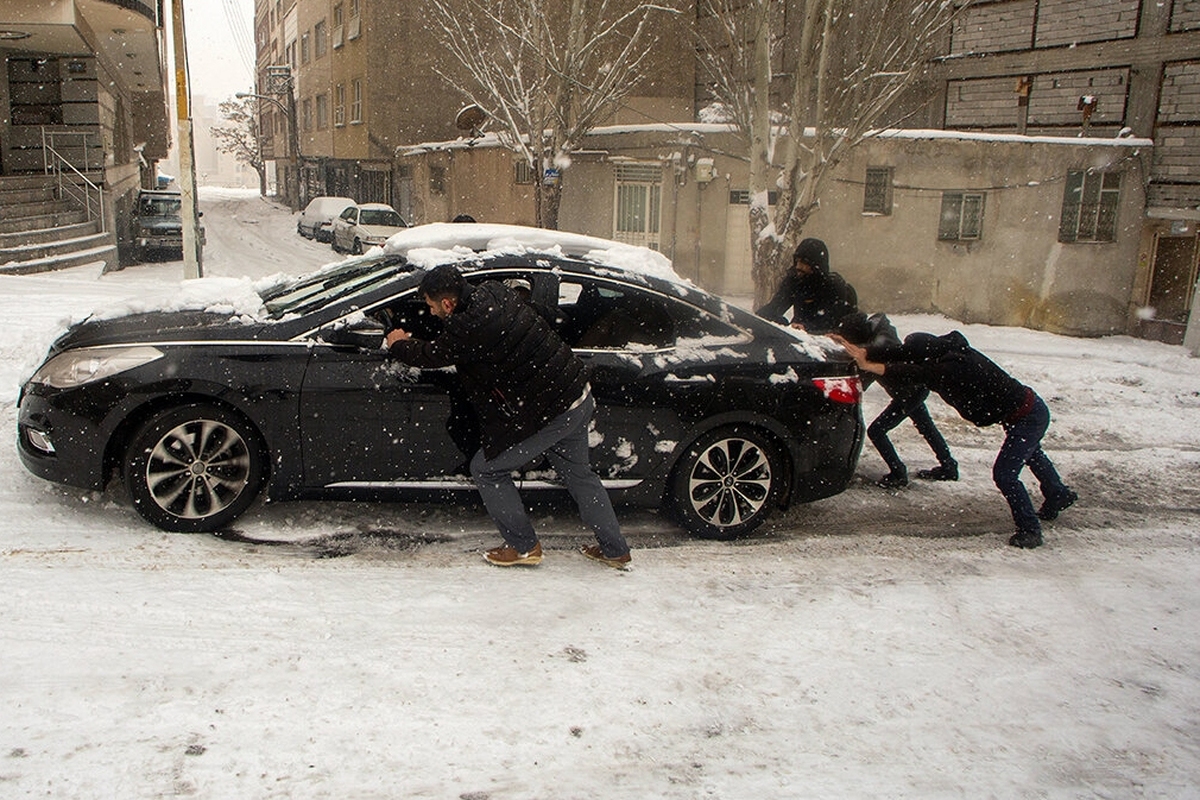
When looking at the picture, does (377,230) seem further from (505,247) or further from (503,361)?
(503,361)

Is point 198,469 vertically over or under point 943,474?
over

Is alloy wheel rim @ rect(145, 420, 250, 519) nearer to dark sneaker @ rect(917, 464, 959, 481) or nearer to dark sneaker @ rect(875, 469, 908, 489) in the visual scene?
dark sneaker @ rect(875, 469, 908, 489)

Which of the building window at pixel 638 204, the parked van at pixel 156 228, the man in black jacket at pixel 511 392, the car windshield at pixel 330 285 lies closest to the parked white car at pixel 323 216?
the parked van at pixel 156 228

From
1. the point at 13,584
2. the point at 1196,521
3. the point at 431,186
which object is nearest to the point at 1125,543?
the point at 1196,521

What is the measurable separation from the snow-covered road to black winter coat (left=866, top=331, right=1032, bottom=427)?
79 cm

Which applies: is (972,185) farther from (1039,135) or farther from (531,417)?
(531,417)

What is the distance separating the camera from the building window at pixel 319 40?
37.4 m

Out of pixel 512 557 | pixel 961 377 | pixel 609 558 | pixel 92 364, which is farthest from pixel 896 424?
pixel 92 364

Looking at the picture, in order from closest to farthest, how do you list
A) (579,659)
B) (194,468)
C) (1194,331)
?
(579,659), (194,468), (1194,331)

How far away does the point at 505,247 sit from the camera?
16.6 ft

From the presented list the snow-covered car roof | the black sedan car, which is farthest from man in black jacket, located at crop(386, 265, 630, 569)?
the snow-covered car roof

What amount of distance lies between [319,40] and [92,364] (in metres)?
37.9

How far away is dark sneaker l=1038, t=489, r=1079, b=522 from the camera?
578 centimetres

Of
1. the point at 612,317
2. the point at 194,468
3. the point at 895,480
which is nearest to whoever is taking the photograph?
the point at 194,468
